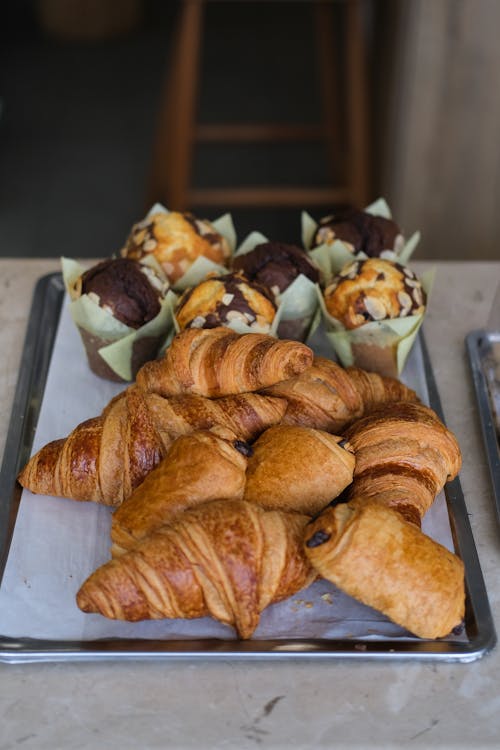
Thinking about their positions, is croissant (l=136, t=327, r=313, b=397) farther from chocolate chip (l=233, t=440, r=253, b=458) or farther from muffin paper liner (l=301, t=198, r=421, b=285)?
muffin paper liner (l=301, t=198, r=421, b=285)

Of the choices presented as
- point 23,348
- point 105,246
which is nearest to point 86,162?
point 105,246

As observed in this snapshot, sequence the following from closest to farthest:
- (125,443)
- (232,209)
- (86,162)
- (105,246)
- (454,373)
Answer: (125,443) → (454,373) → (105,246) → (232,209) → (86,162)

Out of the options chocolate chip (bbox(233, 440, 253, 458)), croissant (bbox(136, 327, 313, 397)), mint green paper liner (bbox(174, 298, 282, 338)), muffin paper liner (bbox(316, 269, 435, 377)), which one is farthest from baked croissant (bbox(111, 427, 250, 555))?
muffin paper liner (bbox(316, 269, 435, 377))

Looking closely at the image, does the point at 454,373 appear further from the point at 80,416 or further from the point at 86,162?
the point at 86,162

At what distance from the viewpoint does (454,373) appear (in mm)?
1326

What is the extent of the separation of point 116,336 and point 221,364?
228mm

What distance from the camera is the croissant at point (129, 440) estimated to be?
1.01 m

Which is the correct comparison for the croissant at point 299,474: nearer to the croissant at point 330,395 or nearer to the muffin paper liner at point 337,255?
the croissant at point 330,395

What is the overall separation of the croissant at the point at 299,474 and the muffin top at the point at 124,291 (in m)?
0.33

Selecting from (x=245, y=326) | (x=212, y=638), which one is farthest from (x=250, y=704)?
(x=245, y=326)

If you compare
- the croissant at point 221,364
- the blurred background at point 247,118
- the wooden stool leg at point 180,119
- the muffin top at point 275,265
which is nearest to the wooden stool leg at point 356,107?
the blurred background at point 247,118

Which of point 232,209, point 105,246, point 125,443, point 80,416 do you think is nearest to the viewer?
point 125,443

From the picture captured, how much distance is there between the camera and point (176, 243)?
4.30ft

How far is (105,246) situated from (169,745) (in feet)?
7.81
